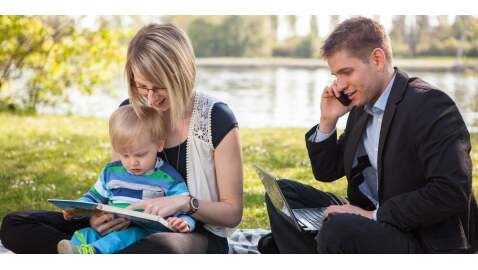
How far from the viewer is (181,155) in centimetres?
327

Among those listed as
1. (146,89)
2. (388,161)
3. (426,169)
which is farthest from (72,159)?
(426,169)

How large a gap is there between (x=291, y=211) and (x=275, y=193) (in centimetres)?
20

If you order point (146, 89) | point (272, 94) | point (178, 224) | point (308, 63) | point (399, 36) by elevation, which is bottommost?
point (272, 94)

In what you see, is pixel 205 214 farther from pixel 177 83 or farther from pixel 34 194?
pixel 34 194

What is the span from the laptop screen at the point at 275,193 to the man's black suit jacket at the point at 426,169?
0.40 metres

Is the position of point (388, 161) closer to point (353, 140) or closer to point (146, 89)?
point (353, 140)

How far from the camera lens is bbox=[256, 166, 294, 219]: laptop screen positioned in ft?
9.98

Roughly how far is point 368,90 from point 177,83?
0.82 metres

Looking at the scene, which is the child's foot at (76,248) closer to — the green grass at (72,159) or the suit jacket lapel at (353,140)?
the suit jacket lapel at (353,140)

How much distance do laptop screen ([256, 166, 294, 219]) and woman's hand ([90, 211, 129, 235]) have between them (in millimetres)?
641

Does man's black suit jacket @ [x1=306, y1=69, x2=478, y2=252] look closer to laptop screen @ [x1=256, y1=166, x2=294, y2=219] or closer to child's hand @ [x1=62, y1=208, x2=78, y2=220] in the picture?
laptop screen @ [x1=256, y1=166, x2=294, y2=219]

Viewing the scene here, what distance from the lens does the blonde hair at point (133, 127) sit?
314cm

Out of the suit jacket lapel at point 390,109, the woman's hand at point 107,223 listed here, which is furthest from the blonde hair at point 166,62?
the suit jacket lapel at point 390,109

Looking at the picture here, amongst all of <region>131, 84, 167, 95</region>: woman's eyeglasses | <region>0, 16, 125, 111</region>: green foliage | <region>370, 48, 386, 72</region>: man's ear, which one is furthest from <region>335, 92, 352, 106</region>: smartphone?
<region>0, 16, 125, 111</region>: green foliage
